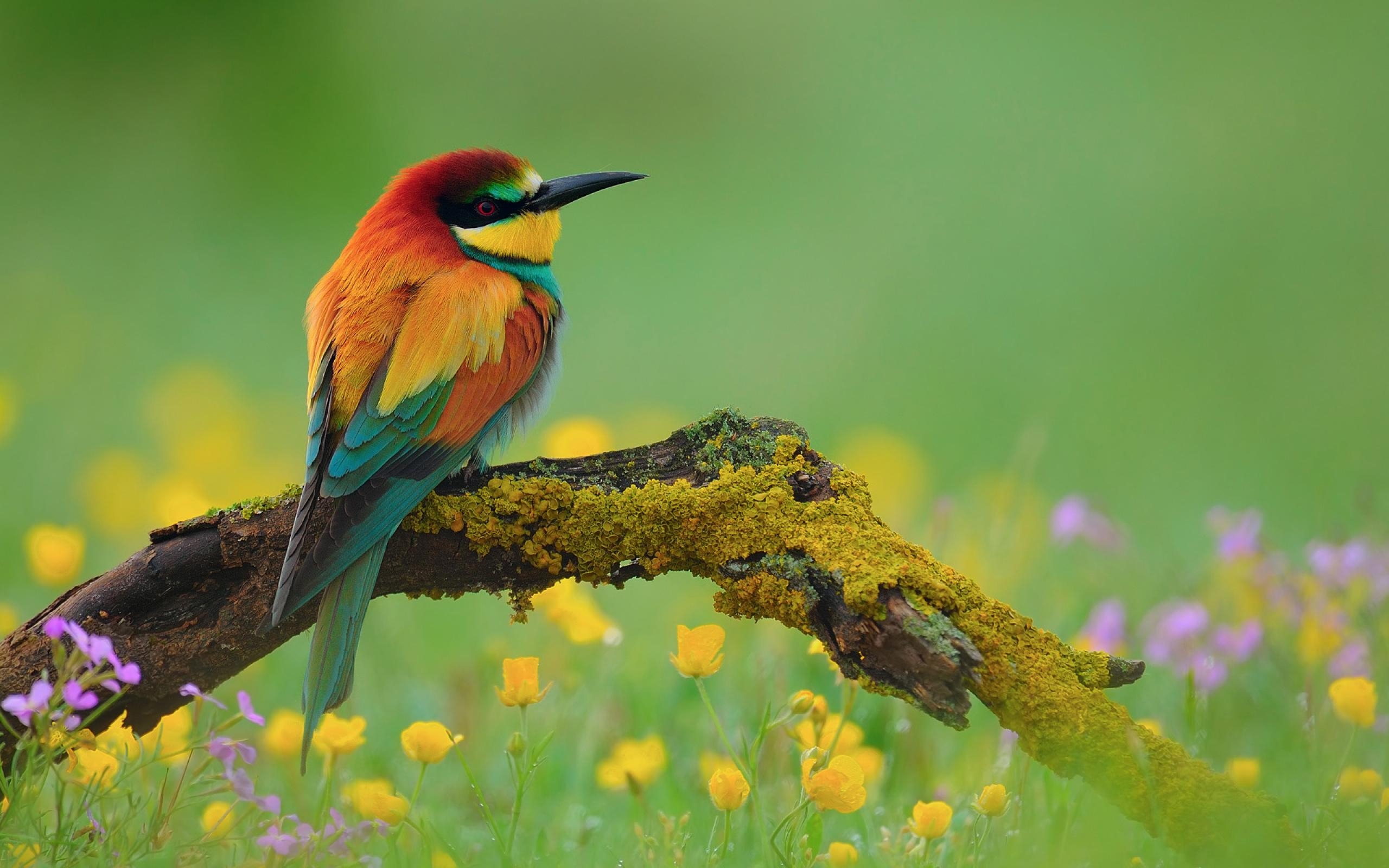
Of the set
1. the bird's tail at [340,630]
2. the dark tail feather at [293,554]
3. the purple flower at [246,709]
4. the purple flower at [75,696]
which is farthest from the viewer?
the bird's tail at [340,630]

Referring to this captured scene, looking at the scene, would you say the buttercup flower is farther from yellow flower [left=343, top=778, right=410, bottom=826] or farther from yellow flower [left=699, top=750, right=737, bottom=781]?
yellow flower [left=699, top=750, right=737, bottom=781]

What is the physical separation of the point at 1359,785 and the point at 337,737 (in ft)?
4.91

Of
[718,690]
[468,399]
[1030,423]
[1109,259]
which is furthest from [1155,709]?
[1109,259]

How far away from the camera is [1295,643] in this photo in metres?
2.56

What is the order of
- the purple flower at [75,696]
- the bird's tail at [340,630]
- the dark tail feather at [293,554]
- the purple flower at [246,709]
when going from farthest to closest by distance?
the bird's tail at [340,630] → the dark tail feather at [293,554] → the purple flower at [246,709] → the purple flower at [75,696]

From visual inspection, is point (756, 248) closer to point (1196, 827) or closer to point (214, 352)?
point (214, 352)

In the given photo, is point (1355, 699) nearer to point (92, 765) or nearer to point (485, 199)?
point (485, 199)

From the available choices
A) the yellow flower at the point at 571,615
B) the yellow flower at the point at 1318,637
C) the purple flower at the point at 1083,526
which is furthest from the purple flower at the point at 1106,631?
the yellow flower at the point at 571,615

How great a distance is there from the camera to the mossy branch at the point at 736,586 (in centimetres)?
157

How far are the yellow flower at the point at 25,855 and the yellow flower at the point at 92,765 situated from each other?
9cm

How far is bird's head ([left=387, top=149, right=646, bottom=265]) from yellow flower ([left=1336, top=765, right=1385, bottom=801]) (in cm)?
166

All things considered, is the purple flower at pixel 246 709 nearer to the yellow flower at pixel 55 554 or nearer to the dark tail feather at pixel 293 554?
the dark tail feather at pixel 293 554

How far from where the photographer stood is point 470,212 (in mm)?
2535

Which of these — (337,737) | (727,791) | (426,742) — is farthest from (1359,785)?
(337,737)
